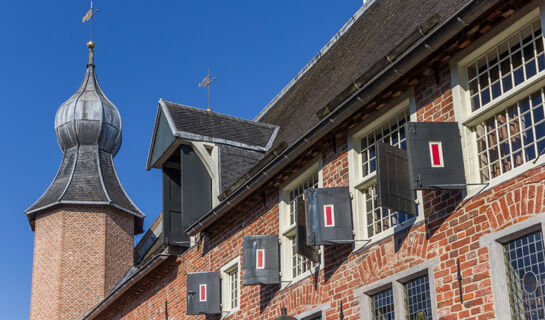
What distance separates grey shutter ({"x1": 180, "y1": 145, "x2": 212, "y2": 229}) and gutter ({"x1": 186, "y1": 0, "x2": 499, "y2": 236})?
98.2 inches

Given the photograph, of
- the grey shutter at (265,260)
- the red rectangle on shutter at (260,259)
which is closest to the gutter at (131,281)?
the grey shutter at (265,260)

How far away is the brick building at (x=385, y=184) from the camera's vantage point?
30.1 feet

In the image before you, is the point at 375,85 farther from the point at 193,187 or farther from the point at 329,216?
the point at 193,187

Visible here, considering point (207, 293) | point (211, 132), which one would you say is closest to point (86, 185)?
point (211, 132)

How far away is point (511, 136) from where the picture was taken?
939cm

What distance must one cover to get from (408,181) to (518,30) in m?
2.28

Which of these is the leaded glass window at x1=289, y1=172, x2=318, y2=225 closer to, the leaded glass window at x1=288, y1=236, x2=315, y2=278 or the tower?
the leaded glass window at x1=288, y1=236, x2=315, y2=278

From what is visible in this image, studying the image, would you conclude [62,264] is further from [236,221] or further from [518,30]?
[518,30]

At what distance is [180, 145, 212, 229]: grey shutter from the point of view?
18.2 m

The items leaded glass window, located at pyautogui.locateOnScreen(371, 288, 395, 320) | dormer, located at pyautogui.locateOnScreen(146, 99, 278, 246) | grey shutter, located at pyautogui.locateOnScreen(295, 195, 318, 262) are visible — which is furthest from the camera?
dormer, located at pyautogui.locateOnScreen(146, 99, 278, 246)

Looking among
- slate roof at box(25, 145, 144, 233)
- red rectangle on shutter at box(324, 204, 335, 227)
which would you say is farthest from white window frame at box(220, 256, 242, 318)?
slate roof at box(25, 145, 144, 233)

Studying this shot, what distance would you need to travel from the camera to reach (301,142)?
13219mm

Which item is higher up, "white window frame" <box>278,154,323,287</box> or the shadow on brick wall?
"white window frame" <box>278,154,323,287</box>

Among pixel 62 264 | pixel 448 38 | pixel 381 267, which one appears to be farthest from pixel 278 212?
pixel 62 264
